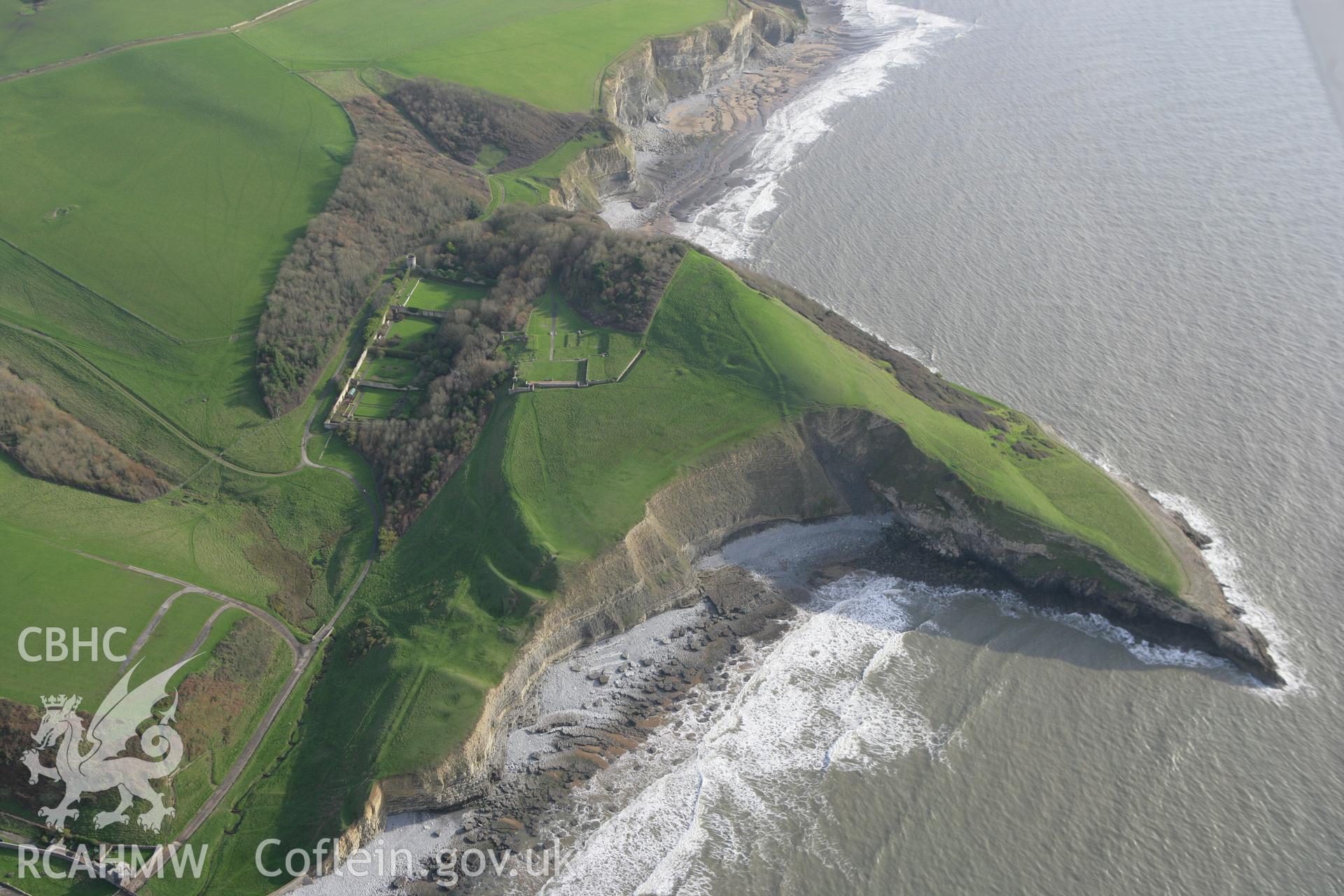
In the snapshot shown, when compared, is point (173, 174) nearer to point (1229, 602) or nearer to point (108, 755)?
point (108, 755)

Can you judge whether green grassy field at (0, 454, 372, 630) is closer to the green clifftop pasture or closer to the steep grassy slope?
the green clifftop pasture

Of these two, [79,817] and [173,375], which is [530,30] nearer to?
[173,375]

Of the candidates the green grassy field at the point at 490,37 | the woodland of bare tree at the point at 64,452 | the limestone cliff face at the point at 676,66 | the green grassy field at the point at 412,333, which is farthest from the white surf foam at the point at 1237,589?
the green grassy field at the point at 490,37

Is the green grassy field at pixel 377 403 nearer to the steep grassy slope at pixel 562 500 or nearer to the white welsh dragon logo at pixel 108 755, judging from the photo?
the steep grassy slope at pixel 562 500

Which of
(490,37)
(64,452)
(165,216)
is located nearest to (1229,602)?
(64,452)

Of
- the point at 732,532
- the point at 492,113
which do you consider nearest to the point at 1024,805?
the point at 732,532

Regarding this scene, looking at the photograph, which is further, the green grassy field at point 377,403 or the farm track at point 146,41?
the farm track at point 146,41
